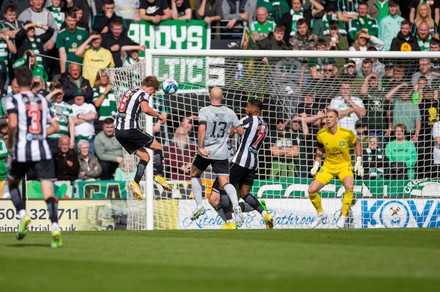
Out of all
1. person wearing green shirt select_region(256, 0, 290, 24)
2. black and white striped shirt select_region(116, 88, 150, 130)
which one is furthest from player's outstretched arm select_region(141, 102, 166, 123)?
person wearing green shirt select_region(256, 0, 290, 24)

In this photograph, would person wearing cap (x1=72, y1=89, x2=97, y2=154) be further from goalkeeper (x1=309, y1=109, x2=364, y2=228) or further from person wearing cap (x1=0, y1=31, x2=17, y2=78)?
goalkeeper (x1=309, y1=109, x2=364, y2=228)

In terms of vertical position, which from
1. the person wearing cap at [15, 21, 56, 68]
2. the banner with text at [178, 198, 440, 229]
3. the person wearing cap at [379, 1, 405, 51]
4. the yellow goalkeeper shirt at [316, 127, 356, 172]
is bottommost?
the banner with text at [178, 198, 440, 229]

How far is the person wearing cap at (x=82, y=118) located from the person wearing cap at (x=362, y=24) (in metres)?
7.06

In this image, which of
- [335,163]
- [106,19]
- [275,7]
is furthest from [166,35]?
[335,163]

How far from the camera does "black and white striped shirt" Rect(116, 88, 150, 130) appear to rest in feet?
60.2

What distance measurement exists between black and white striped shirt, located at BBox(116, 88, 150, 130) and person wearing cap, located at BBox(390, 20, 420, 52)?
341 inches

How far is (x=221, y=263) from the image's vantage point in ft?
37.6

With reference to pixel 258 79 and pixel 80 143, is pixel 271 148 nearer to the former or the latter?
pixel 258 79

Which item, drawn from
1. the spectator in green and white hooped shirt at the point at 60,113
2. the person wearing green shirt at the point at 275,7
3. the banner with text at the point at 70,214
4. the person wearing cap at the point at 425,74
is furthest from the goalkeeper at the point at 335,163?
the person wearing green shirt at the point at 275,7

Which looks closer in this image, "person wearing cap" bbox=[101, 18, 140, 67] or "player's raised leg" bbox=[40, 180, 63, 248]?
"player's raised leg" bbox=[40, 180, 63, 248]

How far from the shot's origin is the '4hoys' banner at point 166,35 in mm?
24516

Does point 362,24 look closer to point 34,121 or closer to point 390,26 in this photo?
point 390,26

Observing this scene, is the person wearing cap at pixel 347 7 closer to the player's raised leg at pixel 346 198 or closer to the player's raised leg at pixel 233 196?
the player's raised leg at pixel 346 198

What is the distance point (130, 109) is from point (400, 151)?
248 inches
